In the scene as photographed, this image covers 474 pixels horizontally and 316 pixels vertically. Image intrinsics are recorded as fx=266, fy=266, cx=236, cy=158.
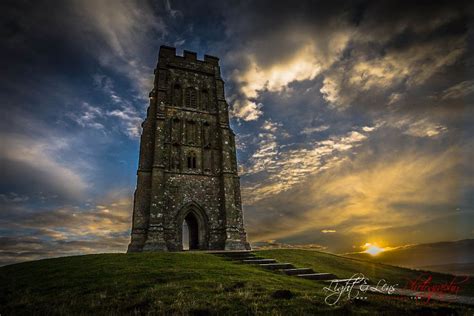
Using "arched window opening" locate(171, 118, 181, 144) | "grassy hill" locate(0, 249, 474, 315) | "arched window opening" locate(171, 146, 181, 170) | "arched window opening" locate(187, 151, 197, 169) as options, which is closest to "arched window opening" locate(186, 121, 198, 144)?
"arched window opening" locate(171, 118, 181, 144)

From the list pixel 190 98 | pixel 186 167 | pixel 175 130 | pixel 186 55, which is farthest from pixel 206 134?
pixel 186 55

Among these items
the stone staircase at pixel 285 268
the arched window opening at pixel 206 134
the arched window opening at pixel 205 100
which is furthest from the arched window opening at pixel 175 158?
the stone staircase at pixel 285 268

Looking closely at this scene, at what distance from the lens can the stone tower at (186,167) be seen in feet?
78.4

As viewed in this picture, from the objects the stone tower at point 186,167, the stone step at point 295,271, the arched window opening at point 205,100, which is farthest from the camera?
the arched window opening at point 205,100

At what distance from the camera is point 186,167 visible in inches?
1064

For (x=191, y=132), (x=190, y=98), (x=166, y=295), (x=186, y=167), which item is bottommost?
(x=166, y=295)

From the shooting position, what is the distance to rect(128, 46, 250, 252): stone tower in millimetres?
23891

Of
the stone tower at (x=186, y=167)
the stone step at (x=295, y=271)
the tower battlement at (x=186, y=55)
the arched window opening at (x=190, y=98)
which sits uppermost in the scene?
the tower battlement at (x=186, y=55)

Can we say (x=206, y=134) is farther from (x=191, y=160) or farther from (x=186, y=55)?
(x=186, y=55)

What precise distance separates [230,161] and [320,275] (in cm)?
1705

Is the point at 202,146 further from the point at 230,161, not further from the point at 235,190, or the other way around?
the point at 235,190

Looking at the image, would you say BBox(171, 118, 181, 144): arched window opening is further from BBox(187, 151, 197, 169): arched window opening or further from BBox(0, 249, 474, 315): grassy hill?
BBox(0, 249, 474, 315): grassy hill

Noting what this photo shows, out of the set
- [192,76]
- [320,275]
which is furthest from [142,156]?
[320,275]

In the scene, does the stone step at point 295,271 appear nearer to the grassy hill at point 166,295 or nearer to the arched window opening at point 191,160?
the grassy hill at point 166,295
